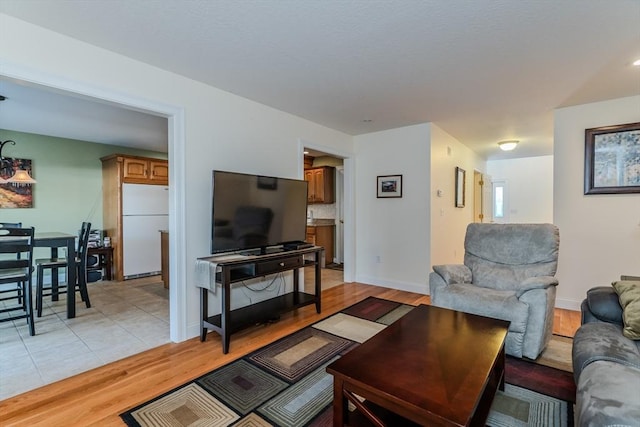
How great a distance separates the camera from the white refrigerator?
16.5 feet

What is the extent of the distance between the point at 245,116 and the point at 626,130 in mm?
4080

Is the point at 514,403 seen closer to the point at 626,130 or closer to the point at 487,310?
the point at 487,310

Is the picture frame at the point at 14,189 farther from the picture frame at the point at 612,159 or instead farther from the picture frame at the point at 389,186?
the picture frame at the point at 612,159

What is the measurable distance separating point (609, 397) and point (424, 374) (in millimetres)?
631

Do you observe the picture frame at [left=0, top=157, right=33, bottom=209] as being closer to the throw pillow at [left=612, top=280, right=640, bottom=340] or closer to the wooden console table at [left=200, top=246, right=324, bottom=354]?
the wooden console table at [left=200, top=246, right=324, bottom=354]

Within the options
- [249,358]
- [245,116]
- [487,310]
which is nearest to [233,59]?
[245,116]

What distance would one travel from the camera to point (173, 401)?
188 centimetres

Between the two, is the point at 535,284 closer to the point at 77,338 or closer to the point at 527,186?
the point at 77,338

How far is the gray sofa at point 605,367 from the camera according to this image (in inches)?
39.9

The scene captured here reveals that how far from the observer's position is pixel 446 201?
485cm

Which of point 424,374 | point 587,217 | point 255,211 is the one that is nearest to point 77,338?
point 255,211

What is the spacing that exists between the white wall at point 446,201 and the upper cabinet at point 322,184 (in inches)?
99.7

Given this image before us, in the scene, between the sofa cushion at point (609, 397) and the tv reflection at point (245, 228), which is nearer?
the sofa cushion at point (609, 397)

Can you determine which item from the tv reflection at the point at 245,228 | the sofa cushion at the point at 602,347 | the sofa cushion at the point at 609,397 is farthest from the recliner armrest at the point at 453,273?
the tv reflection at the point at 245,228
